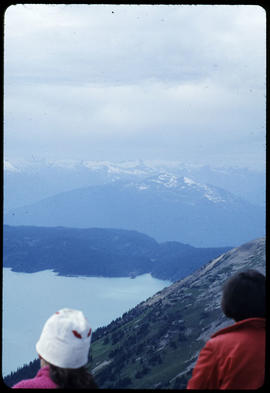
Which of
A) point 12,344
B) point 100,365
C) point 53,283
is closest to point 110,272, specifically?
point 53,283

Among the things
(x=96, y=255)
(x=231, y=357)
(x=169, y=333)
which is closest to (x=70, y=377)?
(x=231, y=357)

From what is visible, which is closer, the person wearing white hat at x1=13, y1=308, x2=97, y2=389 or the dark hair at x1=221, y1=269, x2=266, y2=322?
Result: the person wearing white hat at x1=13, y1=308, x2=97, y2=389

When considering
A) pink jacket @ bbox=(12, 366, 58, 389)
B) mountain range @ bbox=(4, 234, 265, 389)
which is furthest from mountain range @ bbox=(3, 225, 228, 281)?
pink jacket @ bbox=(12, 366, 58, 389)

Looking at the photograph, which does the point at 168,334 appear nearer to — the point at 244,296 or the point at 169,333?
the point at 169,333

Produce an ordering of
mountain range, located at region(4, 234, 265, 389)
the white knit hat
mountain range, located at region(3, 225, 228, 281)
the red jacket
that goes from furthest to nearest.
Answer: mountain range, located at region(3, 225, 228, 281)
mountain range, located at region(4, 234, 265, 389)
the red jacket
the white knit hat

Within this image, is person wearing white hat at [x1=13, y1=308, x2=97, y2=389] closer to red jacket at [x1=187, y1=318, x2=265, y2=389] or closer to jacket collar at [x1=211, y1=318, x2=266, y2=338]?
red jacket at [x1=187, y1=318, x2=265, y2=389]

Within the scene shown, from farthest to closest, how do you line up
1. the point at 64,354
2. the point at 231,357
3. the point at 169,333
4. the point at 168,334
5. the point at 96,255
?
the point at 96,255
the point at 168,334
the point at 169,333
the point at 231,357
the point at 64,354

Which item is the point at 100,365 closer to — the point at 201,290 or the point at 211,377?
the point at 201,290
